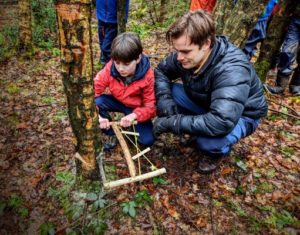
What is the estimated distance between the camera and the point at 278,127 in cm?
426

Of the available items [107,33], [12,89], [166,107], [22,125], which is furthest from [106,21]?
[166,107]

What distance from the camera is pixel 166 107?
3186 mm

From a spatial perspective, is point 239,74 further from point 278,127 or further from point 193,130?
point 278,127

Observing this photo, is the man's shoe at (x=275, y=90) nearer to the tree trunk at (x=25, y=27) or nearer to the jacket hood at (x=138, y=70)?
the jacket hood at (x=138, y=70)

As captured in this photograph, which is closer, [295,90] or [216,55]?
[216,55]

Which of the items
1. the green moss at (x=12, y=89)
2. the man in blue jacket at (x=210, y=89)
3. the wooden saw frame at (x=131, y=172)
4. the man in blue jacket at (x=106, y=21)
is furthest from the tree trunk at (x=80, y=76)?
the man in blue jacket at (x=106, y=21)

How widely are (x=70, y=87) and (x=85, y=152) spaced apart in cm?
72

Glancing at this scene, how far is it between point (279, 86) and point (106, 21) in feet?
11.5

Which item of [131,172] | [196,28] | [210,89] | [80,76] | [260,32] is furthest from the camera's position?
[260,32]

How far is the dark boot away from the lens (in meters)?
4.98

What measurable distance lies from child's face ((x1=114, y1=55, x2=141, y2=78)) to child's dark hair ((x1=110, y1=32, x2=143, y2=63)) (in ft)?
0.16

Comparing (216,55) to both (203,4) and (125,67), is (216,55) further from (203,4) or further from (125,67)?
(203,4)

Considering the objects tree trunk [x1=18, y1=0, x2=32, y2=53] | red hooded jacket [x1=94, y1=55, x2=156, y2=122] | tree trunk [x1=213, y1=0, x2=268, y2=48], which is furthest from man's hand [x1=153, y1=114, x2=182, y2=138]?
tree trunk [x1=18, y1=0, x2=32, y2=53]

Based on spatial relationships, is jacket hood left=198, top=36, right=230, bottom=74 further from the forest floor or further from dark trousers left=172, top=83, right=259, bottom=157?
the forest floor
